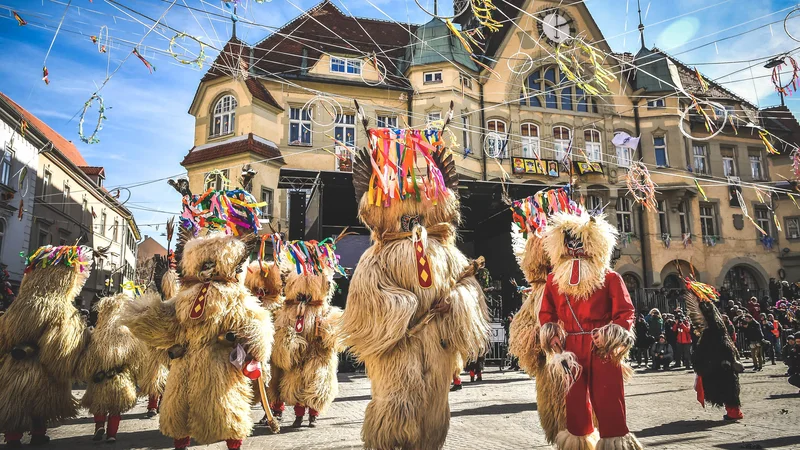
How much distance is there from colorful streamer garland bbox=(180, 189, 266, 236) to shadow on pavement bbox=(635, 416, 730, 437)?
4.45m

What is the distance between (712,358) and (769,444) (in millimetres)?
1759

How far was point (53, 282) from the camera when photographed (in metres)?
Answer: 5.40

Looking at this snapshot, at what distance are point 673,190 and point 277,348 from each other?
72.6ft

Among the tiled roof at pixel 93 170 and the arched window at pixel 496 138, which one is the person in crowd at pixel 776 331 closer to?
the arched window at pixel 496 138

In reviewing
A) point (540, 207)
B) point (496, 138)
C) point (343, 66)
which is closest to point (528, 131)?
point (496, 138)

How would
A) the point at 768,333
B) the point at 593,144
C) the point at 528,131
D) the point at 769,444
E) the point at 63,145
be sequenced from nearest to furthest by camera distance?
the point at 769,444
the point at 768,333
the point at 528,131
the point at 593,144
the point at 63,145

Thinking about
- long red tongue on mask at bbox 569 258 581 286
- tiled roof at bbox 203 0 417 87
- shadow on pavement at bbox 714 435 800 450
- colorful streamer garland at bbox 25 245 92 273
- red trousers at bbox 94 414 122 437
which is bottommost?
shadow on pavement at bbox 714 435 800 450

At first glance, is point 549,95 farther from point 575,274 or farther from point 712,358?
point 575,274

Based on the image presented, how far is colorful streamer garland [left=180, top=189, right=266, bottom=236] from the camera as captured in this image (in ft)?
16.0

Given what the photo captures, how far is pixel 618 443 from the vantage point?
10.5 feet

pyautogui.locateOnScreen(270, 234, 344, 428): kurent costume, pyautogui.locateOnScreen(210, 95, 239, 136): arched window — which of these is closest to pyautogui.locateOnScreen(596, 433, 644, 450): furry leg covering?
pyautogui.locateOnScreen(270, 234, 344, 428): kurent costume

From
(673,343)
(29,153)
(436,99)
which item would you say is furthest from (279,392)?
(29,153)

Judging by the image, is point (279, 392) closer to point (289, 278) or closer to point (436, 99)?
point (289, 278)

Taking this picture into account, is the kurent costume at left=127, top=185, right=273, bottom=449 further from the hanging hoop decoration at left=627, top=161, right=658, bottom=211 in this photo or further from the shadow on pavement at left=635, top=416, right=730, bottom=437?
the hanging hoop decoration at left=627, top=161, right=658, bottom=211
